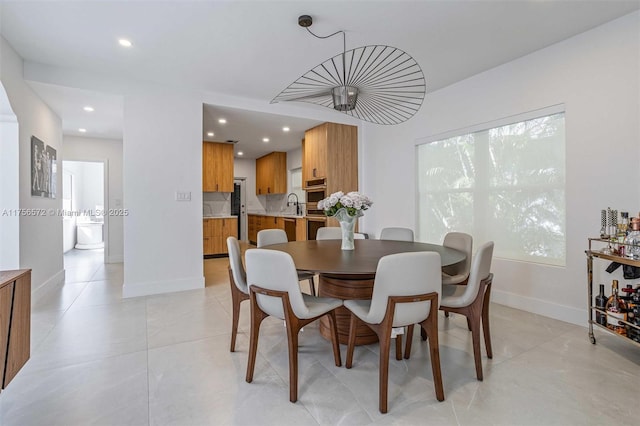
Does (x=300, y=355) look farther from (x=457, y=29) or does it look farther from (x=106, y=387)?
(x=457, y=29)

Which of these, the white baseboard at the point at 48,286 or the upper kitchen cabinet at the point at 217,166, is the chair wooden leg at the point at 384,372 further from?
the upper kitchen cabinet at the point at 217,166

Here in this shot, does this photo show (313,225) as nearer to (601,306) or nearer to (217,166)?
(217,166)

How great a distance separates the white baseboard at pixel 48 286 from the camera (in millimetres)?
3508

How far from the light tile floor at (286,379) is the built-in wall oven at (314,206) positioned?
8.75 feet

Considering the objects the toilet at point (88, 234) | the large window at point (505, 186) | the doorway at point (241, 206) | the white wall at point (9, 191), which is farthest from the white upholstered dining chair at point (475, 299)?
the toilet at point (88, 234)

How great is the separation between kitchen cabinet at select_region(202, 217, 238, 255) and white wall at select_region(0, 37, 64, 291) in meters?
2.44

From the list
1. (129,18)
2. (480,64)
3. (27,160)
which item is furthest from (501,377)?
(27,160)

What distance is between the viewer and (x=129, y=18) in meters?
2.53

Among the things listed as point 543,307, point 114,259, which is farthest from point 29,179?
point 543,307

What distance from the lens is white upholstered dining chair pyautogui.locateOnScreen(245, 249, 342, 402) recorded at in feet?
5.67

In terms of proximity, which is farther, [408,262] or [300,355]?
[300,355]

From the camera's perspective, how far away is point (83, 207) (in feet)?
28.4

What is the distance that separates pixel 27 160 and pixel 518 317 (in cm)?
520

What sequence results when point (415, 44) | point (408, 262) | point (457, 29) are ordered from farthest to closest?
point (415, 44), point (457, 29), point (408, 262)
